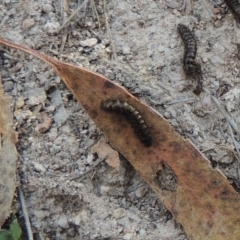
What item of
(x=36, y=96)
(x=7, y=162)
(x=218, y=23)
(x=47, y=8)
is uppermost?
A: (x=218, y=23)

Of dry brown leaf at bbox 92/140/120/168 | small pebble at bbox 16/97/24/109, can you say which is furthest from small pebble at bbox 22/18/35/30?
dry brown leaf at bbox 92/140/120/168

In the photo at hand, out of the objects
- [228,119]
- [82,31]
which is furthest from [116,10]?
[228,119]

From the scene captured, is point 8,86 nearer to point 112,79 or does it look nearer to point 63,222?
point 112,79

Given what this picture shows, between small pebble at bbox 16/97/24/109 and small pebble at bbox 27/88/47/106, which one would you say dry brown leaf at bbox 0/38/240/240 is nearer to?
small pebble at bbox 27/88/47/106

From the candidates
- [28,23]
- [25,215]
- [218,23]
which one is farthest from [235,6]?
[25,215]

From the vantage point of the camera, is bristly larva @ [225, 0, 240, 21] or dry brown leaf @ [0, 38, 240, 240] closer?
dry brown leaf @ [0, 38, 240, 240]

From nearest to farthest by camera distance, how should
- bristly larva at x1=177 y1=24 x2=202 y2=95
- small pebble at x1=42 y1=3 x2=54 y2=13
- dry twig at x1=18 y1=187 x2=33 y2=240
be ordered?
dry twig at x1=18 y1=187 x2=33 y2=240 → bristly larva at x1=177 y1=24 x2=202 y2=95 → small pebble at x1=42 y1=3 x2=54 y2=13
